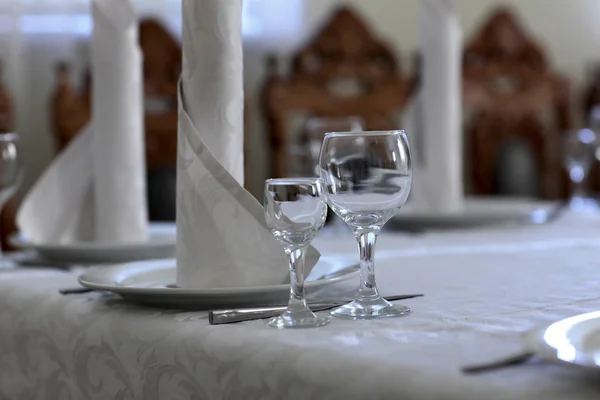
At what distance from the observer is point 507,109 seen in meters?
3.15

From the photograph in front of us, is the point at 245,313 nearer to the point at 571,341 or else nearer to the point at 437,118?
the point at 571,341

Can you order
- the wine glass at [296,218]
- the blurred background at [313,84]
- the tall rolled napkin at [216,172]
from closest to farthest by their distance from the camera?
the wine glass at [296,218], the tall rolled napkin at [216,172], the blurred background at [313,84]

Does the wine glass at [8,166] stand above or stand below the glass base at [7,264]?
above

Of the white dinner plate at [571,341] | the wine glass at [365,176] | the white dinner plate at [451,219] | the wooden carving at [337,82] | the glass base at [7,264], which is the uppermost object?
the wooden carving at [337,82]

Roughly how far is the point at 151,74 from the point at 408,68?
46.2 inches

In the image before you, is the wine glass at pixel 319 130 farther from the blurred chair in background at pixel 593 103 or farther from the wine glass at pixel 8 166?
the blurred chair in background at pixel 593 103

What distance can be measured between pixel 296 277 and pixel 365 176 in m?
0.10

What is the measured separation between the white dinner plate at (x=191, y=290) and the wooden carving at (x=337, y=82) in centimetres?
183

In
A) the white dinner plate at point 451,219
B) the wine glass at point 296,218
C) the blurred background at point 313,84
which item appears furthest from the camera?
the blurred background at point 313,84

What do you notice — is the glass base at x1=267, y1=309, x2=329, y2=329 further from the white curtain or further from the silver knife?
the white curtain

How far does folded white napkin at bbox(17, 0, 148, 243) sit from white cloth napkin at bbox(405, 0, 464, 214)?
0.61 metres

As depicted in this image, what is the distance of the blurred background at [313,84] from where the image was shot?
8.43 feet

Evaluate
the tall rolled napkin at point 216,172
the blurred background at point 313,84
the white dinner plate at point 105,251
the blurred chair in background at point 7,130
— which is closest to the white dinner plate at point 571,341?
the tall rolled napkin at point 216,172

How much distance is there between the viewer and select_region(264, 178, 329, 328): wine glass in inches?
25.7
